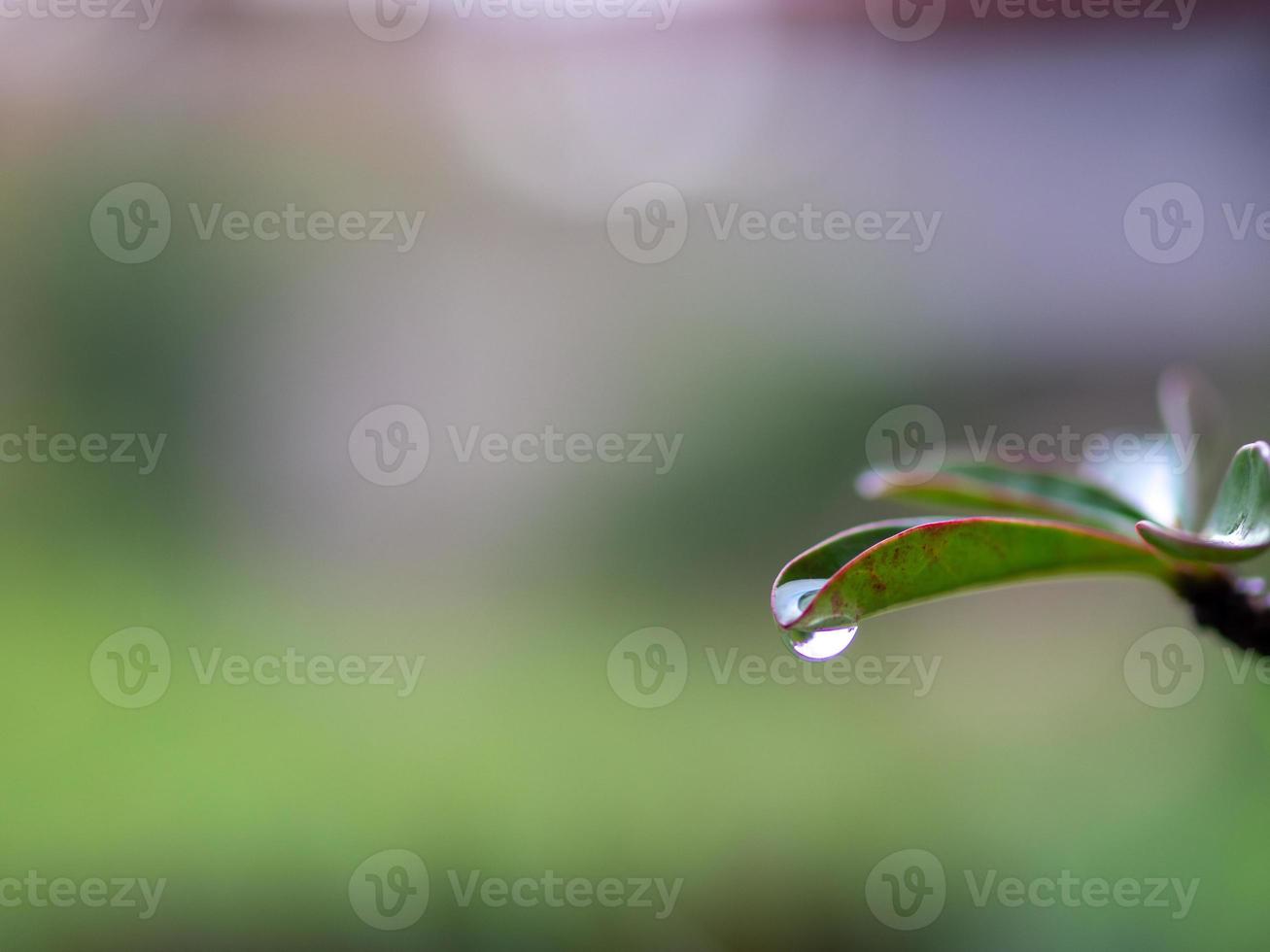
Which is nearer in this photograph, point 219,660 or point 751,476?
point 219,660

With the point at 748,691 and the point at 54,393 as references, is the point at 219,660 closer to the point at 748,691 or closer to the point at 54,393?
the point at 54,393

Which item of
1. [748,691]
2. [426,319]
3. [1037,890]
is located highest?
[426,319]

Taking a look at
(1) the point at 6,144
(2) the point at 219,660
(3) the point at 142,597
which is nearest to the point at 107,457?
(3) the point at 142,597
